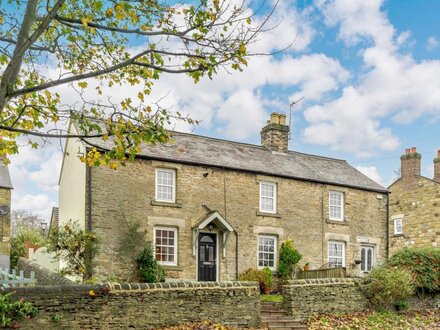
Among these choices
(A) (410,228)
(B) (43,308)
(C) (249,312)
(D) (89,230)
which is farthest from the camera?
(A) (410,228)

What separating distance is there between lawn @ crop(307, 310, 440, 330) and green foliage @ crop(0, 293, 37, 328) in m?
8.05

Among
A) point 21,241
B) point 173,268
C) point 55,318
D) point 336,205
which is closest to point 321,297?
point 173,268

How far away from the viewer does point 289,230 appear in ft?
80.1

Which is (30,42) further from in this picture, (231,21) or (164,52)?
(231,21)

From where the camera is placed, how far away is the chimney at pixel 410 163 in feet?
108

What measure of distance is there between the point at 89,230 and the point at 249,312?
7743 millimetres

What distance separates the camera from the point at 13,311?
11.3m

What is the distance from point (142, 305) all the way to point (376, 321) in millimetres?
7801

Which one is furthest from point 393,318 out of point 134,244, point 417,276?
point 134,244

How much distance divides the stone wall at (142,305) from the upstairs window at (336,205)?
38.7 feet

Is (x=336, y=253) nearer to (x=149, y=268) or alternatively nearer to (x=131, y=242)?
(x=149, y=268)

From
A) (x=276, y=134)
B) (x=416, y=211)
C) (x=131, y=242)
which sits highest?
(x=276, y=134)

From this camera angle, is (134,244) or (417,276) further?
(134,244)

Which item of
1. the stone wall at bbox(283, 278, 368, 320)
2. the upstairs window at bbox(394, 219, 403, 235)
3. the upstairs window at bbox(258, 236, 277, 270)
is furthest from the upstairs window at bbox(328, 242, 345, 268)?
the upstairs window at bbox(394, 219, 403, 235)
